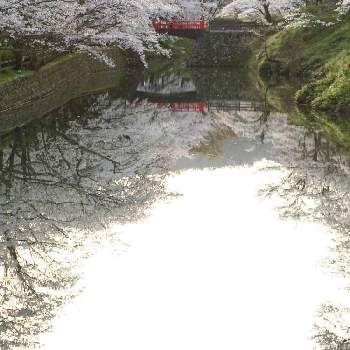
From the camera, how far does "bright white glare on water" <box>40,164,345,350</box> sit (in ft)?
21.9

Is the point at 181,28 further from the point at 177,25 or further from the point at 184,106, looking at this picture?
the point at 184,106

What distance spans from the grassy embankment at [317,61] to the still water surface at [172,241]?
399 centimetres

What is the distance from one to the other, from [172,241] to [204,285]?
193 cm

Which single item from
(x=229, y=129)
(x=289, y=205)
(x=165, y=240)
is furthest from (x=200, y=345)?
(x=229, y=129)

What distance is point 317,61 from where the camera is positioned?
32.3m

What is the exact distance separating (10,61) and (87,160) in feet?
34.2

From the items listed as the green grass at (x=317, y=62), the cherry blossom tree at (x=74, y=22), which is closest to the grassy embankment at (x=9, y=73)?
the cherry blossom tree at (x=74, y=22)

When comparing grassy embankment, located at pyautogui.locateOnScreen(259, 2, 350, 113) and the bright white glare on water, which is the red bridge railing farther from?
the bright white glare on water

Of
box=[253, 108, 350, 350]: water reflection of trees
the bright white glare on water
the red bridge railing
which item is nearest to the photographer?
the bright white glare on water

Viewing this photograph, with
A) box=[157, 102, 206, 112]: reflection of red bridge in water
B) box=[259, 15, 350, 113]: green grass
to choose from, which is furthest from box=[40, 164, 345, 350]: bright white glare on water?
box=[157, 102, 206, 112]: reflection of red bridge in water

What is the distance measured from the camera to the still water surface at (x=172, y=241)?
22.6 ft

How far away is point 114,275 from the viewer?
8.41 metres

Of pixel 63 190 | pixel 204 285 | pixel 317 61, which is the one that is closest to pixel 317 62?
pixel 317 61

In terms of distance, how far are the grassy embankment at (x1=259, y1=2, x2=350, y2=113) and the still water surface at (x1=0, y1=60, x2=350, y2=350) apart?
399cm
